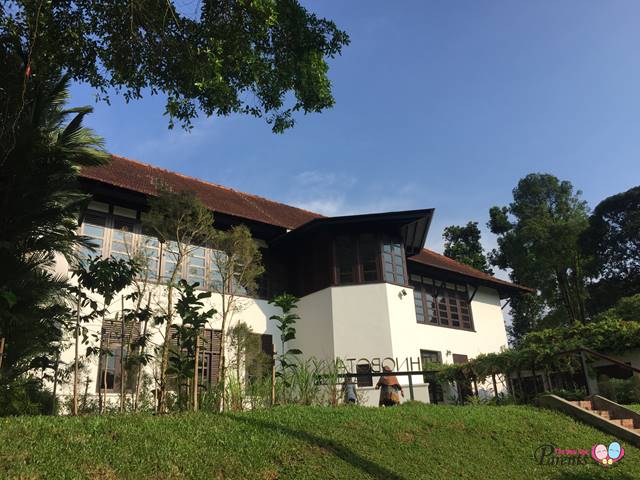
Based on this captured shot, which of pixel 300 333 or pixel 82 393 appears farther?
pixel 300 333

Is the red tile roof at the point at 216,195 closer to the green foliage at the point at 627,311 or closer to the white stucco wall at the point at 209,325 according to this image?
→ the white stucco wall at the point at 209,325

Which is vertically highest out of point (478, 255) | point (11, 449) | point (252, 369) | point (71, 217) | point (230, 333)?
point (478, 255)

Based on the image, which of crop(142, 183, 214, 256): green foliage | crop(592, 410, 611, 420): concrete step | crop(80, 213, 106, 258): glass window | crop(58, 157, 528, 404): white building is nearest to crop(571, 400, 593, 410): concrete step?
crop(592, 410, 611, 420): concrete step

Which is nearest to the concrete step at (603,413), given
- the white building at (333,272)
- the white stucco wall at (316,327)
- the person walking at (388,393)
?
the person walking at (388,393)

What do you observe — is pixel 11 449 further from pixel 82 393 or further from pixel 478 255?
pixel 478 255

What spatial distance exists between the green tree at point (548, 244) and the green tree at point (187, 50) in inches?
969

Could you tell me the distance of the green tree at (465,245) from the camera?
3619 cm

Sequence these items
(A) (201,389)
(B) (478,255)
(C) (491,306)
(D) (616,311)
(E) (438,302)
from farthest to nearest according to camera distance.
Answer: (B) (478,255) → (D) (616,311) → (C) (491,306) → (E) (438,302) → (A) (201,389)

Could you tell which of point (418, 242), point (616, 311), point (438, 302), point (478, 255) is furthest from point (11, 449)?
point (478, 255)

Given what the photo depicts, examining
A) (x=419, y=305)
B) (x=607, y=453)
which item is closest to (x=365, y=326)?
(x=419, y=305)

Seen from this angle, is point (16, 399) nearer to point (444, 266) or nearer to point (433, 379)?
point (433, 379)

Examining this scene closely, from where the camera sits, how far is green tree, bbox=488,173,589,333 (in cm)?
2961

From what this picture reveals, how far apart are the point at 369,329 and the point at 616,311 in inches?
548

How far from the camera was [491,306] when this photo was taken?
2123 cm
